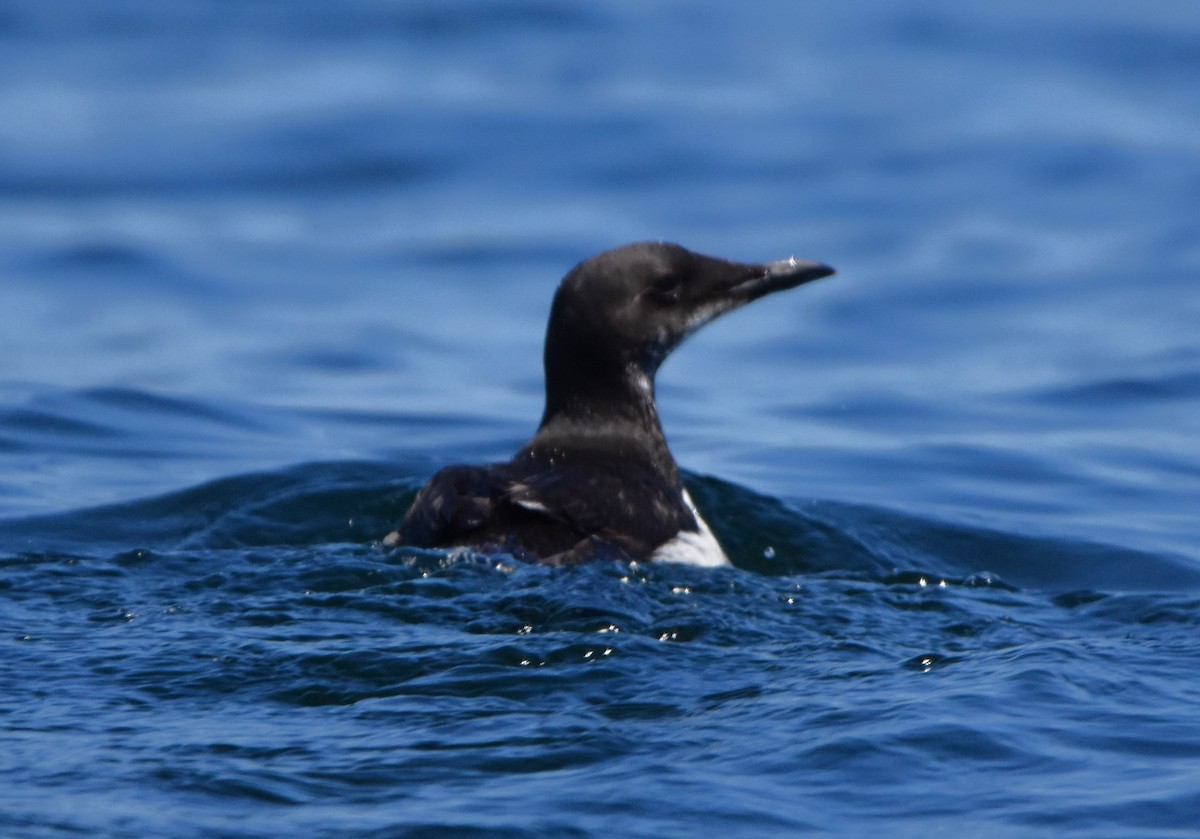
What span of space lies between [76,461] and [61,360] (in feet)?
8.53

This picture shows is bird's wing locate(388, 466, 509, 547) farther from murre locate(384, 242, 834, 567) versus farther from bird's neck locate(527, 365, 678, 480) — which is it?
bird's neck locate(527, 365, 678, 480)

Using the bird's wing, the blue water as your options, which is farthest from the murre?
the blue water

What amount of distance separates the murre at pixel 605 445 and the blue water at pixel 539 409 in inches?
9.7

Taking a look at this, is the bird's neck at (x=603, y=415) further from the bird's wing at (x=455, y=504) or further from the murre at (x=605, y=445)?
the bird's wing at (x=455, y=504)

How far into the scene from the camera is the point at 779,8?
82.8ft

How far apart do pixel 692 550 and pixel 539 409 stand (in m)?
4.60

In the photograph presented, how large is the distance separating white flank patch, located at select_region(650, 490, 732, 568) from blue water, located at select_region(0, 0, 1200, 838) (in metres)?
0.24

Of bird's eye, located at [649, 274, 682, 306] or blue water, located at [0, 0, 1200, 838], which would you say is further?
bird's eye, located at [649, 274, 682, 306]

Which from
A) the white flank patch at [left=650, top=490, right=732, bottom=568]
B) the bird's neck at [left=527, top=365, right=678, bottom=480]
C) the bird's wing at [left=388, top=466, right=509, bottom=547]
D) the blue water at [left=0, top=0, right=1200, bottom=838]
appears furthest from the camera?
the bird's neck at [left=527, top=365, right=678, bottom=480]

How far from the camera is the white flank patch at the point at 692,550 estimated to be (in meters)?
6.28

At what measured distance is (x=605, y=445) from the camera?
7082 millimetres

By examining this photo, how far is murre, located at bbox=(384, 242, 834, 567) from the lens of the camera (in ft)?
20.0

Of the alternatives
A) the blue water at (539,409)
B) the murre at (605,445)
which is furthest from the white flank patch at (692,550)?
the blue water at (539,409)

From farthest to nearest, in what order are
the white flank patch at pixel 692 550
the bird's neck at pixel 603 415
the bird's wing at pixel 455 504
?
the bird's neck at pixel 603 415, the white flank patch at pixel 692 550, the bird's wing at pixel 455 504
